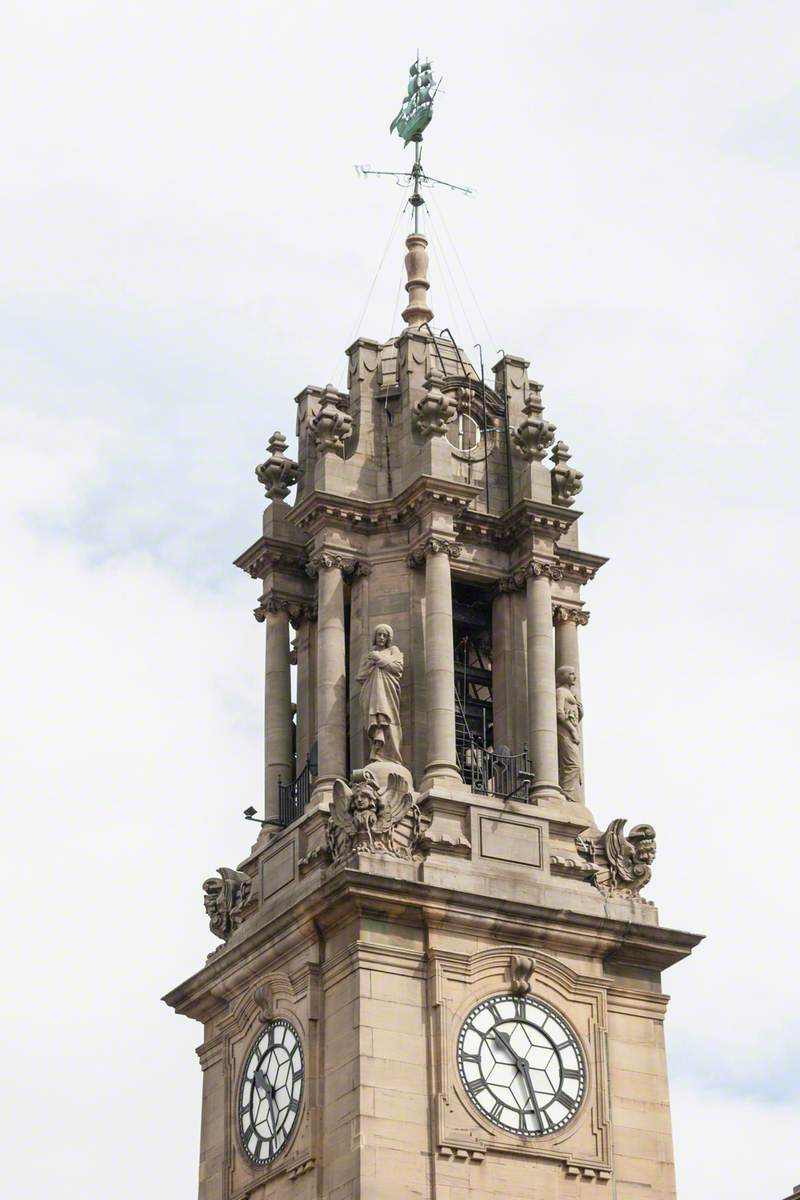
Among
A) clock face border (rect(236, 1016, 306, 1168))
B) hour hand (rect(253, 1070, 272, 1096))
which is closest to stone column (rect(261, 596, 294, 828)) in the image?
clock face border (rect(236, 1016, 306, 1168))

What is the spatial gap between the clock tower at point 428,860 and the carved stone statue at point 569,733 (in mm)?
56

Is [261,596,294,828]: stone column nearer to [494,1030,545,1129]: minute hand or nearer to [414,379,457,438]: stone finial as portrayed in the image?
[414,379,457,438]: stone finial

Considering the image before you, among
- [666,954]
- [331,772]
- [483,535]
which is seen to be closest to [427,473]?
[483,535]

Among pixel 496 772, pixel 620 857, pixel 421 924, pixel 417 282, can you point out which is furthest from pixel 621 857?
pixel 417 282

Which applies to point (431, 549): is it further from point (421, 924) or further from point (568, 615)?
point (421, 924)

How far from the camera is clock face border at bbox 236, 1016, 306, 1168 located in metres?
57.3

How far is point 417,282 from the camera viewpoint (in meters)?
66.8

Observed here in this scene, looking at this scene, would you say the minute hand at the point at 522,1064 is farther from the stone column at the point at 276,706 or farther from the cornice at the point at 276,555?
the cornice at the point at 276,555

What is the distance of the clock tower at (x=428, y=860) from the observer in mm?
56688

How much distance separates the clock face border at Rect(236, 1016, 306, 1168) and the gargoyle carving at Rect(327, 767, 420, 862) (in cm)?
303

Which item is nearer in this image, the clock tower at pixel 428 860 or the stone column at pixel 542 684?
the clock tower at pixel 428 860

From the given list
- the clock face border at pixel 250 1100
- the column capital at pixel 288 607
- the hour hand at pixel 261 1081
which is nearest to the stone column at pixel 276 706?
the column capital at pixel 288 607

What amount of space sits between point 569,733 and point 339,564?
5.12 metres

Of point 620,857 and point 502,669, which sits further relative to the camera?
point 502,669
